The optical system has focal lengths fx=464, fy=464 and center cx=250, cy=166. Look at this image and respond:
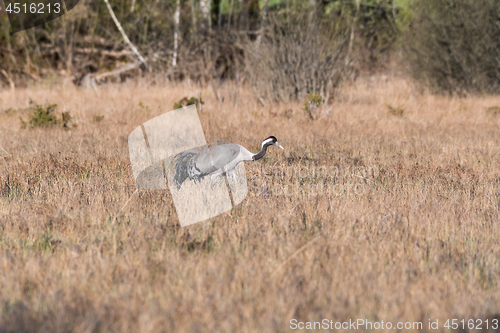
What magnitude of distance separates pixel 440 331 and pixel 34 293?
2.02 metres

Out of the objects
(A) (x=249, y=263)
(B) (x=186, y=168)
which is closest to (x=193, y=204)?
(B) (x=186, y=168)

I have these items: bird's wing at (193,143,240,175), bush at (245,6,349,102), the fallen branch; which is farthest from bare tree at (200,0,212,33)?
bird's wing at (193,143,240,175)

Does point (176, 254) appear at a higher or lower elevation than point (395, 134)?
higher

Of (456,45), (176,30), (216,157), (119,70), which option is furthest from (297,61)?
(119,70)

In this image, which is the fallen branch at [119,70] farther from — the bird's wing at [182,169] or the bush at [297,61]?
the bird's wing at [182,169]

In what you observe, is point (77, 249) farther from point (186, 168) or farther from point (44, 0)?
point (44, 0)

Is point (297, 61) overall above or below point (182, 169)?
above

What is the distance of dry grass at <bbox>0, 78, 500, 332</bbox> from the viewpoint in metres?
2.25

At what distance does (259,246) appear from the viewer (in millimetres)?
3031

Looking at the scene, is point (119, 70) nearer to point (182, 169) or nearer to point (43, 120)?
point (43, 120)

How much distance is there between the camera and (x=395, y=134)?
8.20m

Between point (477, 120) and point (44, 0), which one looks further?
point (44, 0)

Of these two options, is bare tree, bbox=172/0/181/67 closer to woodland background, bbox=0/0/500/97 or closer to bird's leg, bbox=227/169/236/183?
woodland background, bbox=0/0/500/97

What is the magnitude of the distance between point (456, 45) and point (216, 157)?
44.4 feet
